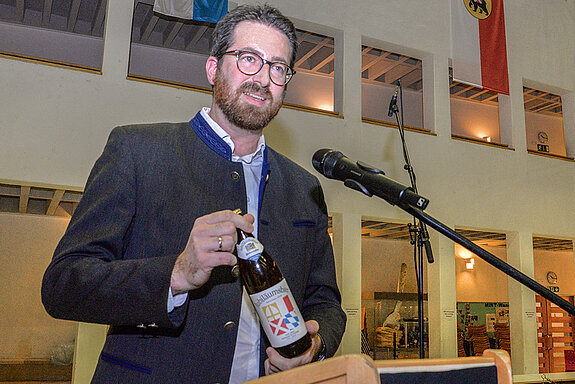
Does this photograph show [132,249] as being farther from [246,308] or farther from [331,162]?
[331,162]

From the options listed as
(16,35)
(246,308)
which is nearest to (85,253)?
(246,308)

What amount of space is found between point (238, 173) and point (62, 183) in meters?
5.11

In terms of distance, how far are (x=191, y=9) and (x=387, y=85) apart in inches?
294

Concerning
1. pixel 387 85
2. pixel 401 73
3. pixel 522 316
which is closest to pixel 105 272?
pixel 522 316

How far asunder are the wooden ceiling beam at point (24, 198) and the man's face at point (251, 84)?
596 centimetres

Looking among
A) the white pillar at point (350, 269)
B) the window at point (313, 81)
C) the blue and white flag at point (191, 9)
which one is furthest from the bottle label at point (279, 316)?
the window at point (313, 81)

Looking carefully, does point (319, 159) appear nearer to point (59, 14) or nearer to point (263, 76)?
point (263, 76)

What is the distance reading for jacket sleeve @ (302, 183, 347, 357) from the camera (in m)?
1.58

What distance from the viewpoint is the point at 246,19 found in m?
1.58

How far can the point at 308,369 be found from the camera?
77 centimetres

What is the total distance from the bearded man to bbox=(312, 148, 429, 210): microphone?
230 mm

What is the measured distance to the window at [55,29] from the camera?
32.2 ft

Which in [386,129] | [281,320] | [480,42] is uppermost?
[480,42]

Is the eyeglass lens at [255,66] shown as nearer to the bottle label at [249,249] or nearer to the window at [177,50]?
the bottle label at [249,249]
